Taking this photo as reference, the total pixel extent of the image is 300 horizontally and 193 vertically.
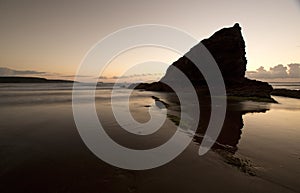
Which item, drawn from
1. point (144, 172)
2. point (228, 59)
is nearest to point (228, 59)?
point (228, 59)

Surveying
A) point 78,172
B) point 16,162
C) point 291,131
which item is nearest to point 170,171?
point 78,172

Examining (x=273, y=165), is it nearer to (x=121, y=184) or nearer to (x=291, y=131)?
(x=121, y=184)

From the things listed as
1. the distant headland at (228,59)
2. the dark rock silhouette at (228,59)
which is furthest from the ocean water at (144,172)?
the dark rock silhouette at (228,59)

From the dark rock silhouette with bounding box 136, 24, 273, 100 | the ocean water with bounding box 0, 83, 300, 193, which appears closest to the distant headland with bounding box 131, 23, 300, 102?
the dark rock silhouette with bounding box 136, 24, 273, 100

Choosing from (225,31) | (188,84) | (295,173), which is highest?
(225,31)

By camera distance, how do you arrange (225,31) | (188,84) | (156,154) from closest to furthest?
1. (156,154)
2. (225,31)
3. (188,84)

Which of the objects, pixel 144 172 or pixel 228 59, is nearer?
pixel 144 172

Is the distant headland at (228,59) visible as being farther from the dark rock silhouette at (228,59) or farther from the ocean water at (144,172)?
→ the ocean water at (144,172)

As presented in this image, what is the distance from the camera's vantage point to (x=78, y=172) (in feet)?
17.3

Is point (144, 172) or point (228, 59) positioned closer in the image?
point (144, 172)

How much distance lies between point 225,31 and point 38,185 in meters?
71.7

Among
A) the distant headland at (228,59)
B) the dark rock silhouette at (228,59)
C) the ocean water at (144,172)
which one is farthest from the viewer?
the dark rock silhouette at (228,59)

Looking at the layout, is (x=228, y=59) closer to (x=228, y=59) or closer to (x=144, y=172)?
(x=228, y=59)

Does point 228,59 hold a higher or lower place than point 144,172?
higher
